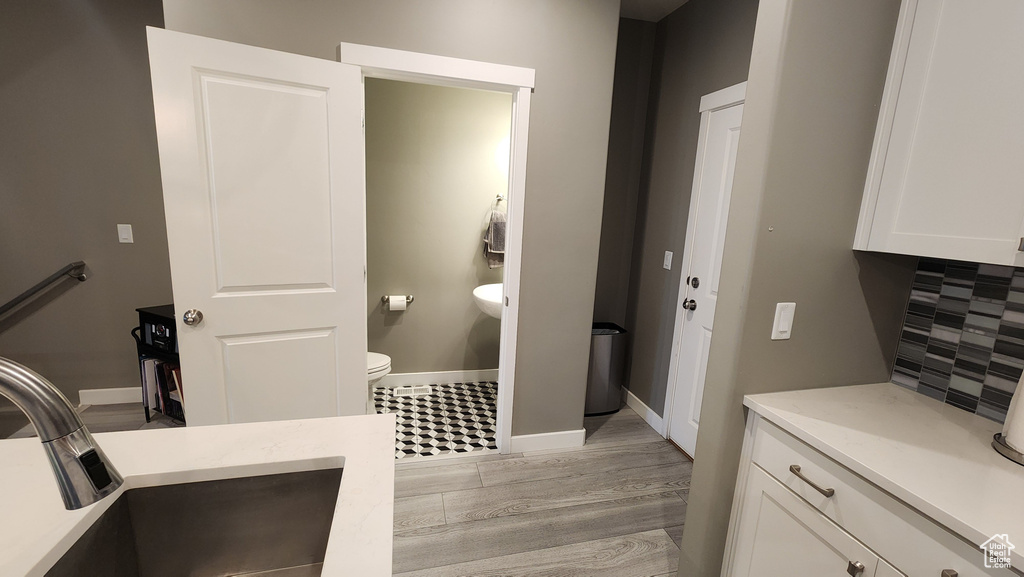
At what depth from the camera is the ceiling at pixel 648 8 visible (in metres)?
2.52

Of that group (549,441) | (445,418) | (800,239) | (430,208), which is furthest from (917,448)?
(430,208)

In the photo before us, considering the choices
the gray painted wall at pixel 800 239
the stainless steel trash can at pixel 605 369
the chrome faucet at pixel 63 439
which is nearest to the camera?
the chrome faucet at pixel 63 439

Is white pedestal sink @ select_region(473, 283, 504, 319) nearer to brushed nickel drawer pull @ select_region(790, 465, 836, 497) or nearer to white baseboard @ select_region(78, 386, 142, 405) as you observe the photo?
brushed nickel drawer pull @ select_region(790, 465, 836, 497)

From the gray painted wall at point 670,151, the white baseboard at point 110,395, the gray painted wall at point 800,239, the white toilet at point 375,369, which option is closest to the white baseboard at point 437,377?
the white toilet at point 375,369

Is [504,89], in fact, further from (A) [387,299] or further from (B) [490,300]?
(A) [387,299]

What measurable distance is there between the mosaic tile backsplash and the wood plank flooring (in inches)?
46.3

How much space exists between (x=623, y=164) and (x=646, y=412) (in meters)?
1.75

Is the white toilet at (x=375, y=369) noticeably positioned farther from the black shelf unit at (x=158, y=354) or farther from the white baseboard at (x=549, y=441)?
the black shelf unit at (x=158, y=354)

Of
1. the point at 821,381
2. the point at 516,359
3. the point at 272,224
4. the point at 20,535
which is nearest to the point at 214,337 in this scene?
the point at 272,224

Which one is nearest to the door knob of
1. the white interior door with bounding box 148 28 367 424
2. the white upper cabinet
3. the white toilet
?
the white interior door with bounding box 148 28 367 424

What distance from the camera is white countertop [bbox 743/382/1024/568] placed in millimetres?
846

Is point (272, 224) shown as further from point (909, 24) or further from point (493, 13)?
point (909, 24)

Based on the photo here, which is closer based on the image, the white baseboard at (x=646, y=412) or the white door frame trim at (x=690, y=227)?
the white door frame trim at (x=690, y=227)

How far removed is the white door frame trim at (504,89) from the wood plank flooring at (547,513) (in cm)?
33
